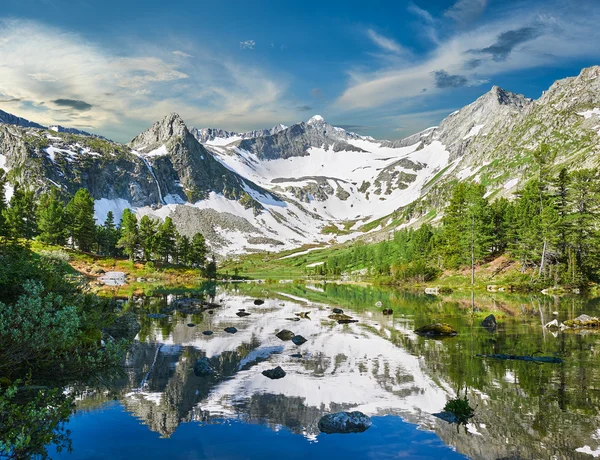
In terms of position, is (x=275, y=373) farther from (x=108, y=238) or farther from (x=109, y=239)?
(x=109, y=239)

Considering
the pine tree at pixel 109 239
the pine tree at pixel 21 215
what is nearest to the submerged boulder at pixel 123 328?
the pine tree at pixel 21 215

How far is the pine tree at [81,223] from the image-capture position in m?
131

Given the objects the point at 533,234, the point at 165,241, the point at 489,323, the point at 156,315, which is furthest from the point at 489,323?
the point at 165,241

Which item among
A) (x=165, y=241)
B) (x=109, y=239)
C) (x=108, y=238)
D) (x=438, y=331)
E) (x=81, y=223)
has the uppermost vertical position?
(x=81, y=223)

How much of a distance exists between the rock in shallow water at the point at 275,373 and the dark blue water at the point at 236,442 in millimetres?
7142

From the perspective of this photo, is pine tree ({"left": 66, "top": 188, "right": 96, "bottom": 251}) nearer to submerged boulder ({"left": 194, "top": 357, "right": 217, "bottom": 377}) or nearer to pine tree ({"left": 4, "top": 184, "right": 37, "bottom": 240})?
pine tree ({"left": 4, "top": 184, "right": 37, "bottom": 240})

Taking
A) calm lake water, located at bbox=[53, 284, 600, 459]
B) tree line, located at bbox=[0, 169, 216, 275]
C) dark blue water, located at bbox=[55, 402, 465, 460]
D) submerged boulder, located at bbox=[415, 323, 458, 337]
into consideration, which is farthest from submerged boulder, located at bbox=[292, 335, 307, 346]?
tree line, located at bbox=[0, 169, 216, 275]

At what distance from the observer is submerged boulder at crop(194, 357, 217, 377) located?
84.1 feet

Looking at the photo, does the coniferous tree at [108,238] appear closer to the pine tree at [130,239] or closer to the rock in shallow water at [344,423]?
the pine tree at [130,239]

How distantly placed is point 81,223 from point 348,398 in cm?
13007

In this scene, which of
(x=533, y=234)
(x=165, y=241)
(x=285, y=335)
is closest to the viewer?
(x=285, y=335)

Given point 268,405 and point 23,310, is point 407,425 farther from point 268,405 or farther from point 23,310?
point 23,310

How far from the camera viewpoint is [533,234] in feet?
297

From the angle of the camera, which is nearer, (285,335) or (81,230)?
(285,335)
